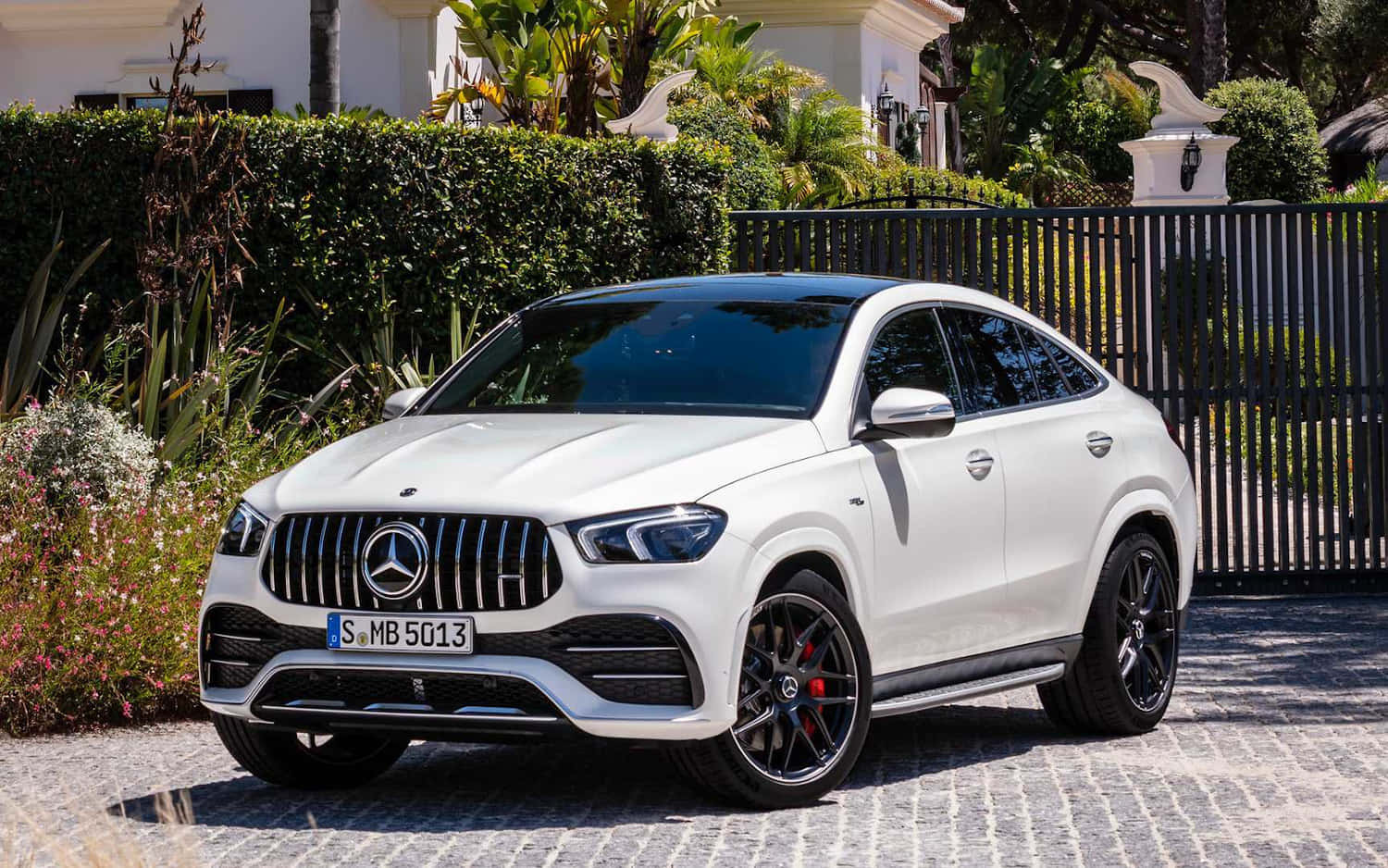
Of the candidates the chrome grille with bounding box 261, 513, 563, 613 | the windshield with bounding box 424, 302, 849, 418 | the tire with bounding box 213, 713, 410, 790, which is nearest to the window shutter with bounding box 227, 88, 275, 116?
the windshield with bounding box 424, 302, 849, 418

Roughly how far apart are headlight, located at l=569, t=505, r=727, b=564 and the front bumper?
0.11 feet

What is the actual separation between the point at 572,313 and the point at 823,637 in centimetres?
206

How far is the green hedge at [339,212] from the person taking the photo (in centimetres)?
1302

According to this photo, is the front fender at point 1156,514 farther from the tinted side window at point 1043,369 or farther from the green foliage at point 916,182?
the green foliage at point 916,182

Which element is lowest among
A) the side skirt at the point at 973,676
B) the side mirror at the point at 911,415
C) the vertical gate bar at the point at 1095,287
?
the side skirt at the point at 973,676

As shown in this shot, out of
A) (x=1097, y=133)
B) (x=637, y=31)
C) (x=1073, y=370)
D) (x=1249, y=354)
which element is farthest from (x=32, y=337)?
(x=1097, y=133)

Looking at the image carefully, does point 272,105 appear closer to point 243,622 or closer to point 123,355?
point 123,355

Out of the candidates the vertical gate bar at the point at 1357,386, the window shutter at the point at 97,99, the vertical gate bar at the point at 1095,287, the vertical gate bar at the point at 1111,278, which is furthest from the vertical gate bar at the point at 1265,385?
the window shutter at the point at 97,99

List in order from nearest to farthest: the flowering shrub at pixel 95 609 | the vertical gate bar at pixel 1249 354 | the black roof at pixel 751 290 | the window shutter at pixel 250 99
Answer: the black roof at pixel 751 290
the flowering shrub at pixel 95 609
the vertical gate bar at pixel 1249 354
the window shutter at pixel 250 99

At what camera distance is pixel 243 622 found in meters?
6.87

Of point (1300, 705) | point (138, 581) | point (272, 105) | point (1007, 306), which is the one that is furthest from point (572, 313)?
point (272, 105)

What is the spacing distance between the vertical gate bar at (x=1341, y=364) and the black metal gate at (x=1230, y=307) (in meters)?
0.01

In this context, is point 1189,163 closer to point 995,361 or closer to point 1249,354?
point 1249,354

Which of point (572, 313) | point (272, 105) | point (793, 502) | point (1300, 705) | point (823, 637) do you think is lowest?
point (1300, 705)
